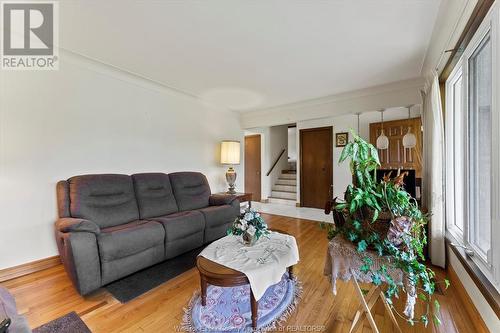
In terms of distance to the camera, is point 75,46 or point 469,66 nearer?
point 469,66

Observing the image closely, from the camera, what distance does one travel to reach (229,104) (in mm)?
4426

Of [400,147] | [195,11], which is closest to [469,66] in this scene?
[195,11]

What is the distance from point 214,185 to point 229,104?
5.48 ft

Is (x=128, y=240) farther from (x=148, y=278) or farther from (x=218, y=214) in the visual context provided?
(x=218, y=214)

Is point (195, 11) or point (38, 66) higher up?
point (195, 11)

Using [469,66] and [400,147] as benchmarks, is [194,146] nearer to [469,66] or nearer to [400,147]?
[469,66]

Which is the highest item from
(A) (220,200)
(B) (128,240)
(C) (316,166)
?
(C) (316,166)

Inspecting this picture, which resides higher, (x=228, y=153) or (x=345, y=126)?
(x=345, y=126)

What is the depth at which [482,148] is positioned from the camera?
5.40ft

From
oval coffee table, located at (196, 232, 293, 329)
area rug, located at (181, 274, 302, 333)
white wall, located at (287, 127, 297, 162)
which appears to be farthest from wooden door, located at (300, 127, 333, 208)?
oval coffee table, located at (196, 232, 293, 329)
